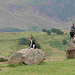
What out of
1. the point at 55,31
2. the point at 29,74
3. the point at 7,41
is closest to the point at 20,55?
the point at 29,74

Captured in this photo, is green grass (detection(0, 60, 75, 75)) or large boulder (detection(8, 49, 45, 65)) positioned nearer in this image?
green grass (detection(0, 60, 75, 75))

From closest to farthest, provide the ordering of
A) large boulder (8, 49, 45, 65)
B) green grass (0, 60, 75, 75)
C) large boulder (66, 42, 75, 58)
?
green grass (0, 60, 75, 75) < large boulder (8, 49, 45, 65) < large boulder (66, 42, 75, 58)

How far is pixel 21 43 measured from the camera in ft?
422

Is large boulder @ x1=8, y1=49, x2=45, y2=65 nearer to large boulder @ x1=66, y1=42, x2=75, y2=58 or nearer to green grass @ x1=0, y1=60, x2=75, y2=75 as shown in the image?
green grass @ x1=0, y1=60, x2=75, y2=75

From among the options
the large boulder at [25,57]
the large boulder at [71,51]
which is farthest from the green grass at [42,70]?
the large boulder at [71,51]

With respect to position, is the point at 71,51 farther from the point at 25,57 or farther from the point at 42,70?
the point at 42,70

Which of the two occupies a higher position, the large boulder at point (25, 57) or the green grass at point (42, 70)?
the large boulder at point (25, 57)

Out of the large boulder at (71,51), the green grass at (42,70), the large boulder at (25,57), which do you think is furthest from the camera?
the large boulder at (71,51)

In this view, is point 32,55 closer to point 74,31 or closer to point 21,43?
point 74,31

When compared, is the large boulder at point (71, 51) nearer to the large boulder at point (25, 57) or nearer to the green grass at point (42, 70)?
the large boulder at point (25, 57)

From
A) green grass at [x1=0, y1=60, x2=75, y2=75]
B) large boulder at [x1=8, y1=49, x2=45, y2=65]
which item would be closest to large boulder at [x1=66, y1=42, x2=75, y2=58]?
large boulder at [x1=8, y1=49, x2=45, y2=65]

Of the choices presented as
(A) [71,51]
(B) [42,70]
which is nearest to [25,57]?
(B) [42,70]

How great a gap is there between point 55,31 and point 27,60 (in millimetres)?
144192

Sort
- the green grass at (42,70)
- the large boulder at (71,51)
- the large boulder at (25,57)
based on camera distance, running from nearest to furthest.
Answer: the green grass at (42,70) < the large boulder at (25,57) < the large boulder at (71,51)
